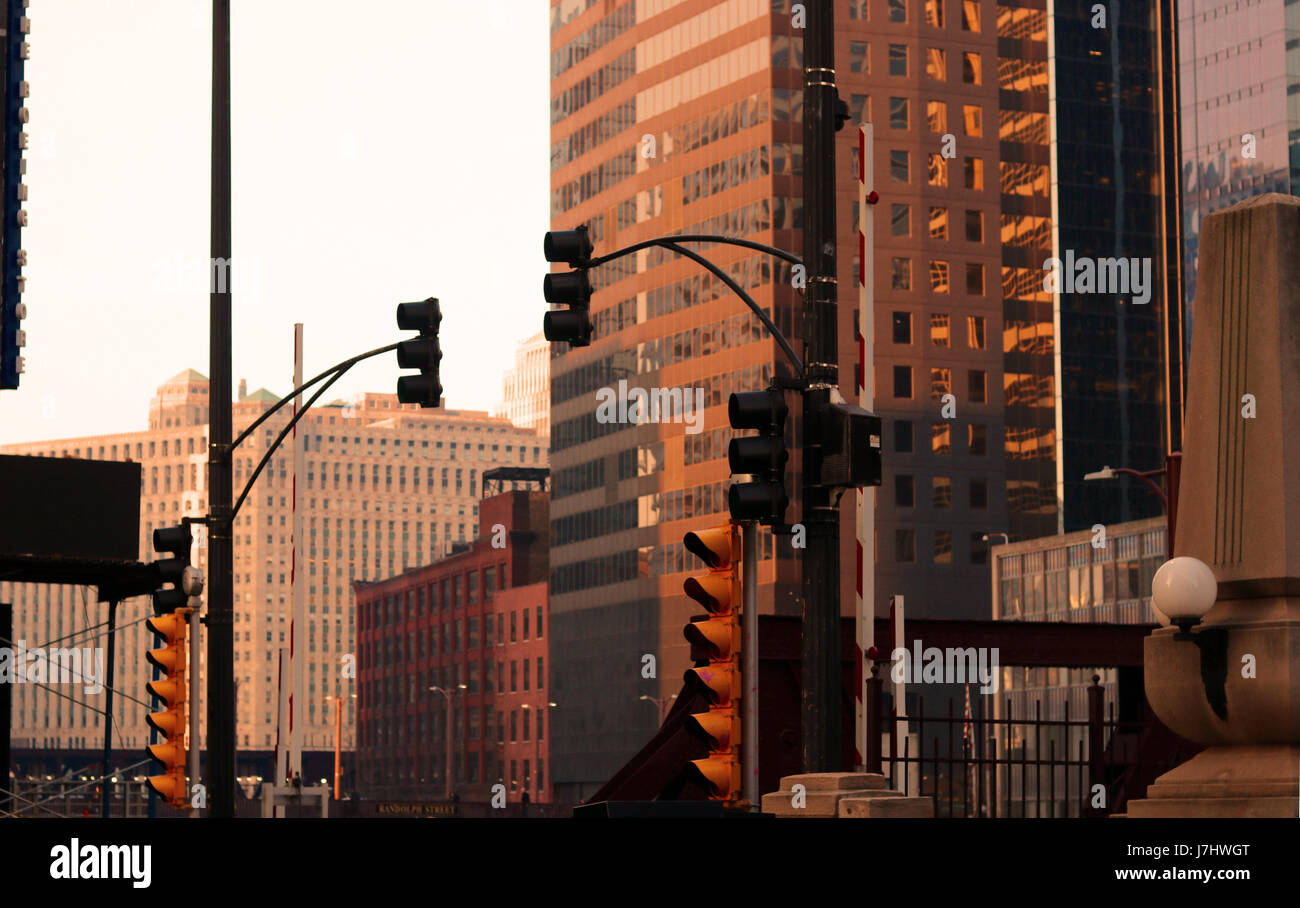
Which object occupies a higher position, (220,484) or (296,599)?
(220,484)

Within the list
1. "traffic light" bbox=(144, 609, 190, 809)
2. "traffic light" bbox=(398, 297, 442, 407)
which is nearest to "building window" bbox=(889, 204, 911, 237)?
"traffic light" bbox=(398, 297, 442, 407)

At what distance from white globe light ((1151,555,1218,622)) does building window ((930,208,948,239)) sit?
122337 millimetres

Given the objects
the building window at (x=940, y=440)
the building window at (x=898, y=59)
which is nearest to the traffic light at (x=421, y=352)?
the building window at (x=940, y=440)

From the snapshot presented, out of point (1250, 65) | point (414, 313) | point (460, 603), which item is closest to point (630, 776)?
point (414, 313)

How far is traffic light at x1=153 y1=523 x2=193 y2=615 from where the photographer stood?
2100cm

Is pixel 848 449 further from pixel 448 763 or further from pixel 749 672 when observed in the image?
pixel 448 763

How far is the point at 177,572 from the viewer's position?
2130 centimetres

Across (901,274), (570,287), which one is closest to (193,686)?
(570,287)

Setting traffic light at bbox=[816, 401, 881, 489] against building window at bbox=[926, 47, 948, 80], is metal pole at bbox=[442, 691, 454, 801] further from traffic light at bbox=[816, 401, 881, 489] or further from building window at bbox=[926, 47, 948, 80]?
traffic light at bbox=[816, 401, 881, 489]

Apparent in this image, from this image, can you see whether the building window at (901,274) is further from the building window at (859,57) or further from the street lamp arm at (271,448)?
the street lamp arm at (271,448)

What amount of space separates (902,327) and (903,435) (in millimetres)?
7134

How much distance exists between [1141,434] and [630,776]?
131033 millimetres
